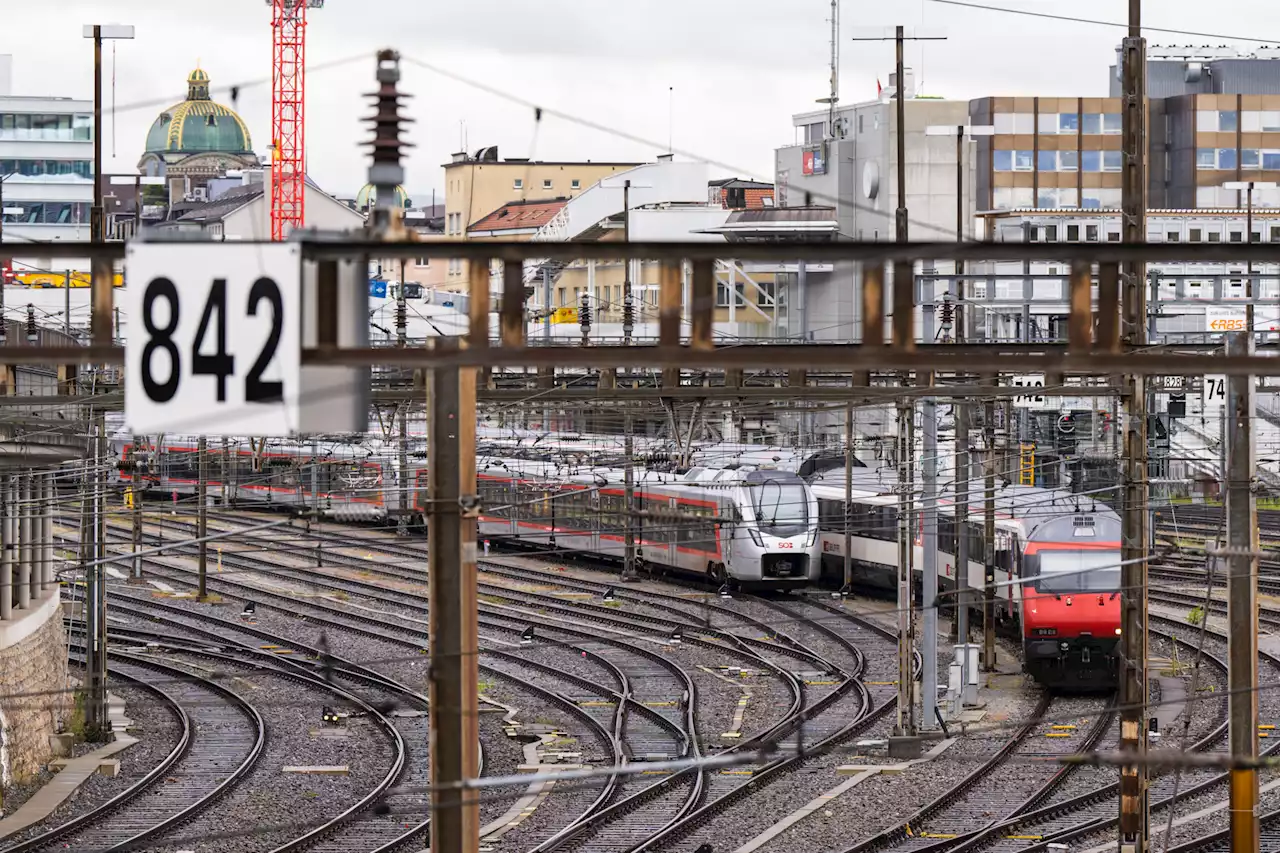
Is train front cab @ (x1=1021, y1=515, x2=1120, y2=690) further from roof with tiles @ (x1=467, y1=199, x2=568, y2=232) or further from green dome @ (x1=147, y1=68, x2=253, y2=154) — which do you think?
green dome @ (x1=147, y1=68, x2=253, y2=154)

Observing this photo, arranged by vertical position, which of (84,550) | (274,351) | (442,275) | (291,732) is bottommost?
(291,732)

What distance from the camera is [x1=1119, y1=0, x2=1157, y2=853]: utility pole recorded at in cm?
1398

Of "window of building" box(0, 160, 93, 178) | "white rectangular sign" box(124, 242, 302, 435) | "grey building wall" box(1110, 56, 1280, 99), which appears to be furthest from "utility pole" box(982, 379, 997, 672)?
"window of building" box(0, 160, 93, 178)

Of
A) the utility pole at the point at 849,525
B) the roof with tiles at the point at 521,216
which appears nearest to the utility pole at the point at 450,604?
the utility pole at the point at 849,525

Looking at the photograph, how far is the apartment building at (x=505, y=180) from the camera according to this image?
305ft

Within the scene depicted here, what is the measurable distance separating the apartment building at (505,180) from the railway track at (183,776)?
65.5 metres

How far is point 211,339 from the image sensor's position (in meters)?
7.36

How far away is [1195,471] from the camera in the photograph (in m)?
49.1

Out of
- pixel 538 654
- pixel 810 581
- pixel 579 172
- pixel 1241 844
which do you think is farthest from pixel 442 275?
pixel 1241 844

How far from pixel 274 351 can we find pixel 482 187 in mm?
89299

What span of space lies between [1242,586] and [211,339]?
7.84m

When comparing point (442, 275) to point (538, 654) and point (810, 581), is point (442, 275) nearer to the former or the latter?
point (810, 581)

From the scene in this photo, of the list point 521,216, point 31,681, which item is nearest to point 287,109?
point 521,216

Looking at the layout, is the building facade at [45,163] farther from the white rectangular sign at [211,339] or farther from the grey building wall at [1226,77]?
the white rectangular sign at [211,339]
